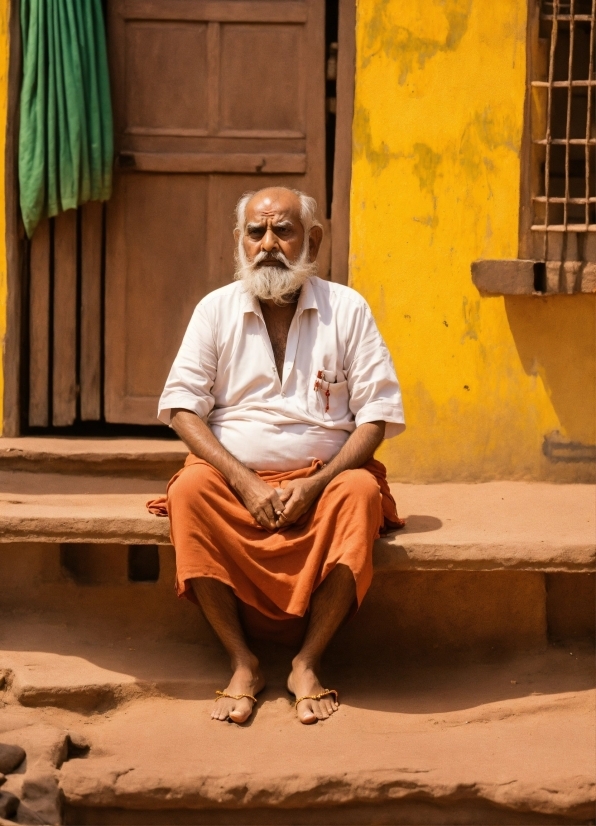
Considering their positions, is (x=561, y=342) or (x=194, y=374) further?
(x=561, y=342)

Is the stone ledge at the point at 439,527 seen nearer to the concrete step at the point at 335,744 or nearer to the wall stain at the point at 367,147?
the concrete step at the point at 335,744

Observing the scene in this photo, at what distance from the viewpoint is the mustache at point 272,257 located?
14.3 ft

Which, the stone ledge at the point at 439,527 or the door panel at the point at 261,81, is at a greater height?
the door panel at the point at 261,81

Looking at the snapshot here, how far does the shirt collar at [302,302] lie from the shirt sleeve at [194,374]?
0.16 metres

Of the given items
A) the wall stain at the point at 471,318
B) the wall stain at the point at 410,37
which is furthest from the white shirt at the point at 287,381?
the wall stain at the point at 410,37

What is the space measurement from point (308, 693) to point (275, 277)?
152 centimetres

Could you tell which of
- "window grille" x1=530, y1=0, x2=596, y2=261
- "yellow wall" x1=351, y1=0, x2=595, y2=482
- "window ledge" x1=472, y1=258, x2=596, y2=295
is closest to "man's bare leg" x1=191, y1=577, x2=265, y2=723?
"yellow wall" x1=351, y1=0, x2=595, y2=482

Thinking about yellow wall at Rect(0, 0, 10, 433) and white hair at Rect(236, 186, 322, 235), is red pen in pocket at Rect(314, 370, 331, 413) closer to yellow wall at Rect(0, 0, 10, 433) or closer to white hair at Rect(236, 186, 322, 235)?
white hair at Rect(236, 186, 322, 235)

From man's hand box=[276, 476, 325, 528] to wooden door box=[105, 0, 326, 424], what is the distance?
1.84 metres

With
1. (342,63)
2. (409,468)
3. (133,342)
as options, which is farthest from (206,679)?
(342,63)

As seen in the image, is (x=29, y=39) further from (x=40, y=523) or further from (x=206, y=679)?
(x=206, y=679)

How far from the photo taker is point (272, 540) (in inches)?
160

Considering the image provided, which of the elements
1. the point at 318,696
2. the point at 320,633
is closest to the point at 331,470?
the point at 320,633

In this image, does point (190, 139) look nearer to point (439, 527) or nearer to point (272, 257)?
point (272, 257)
